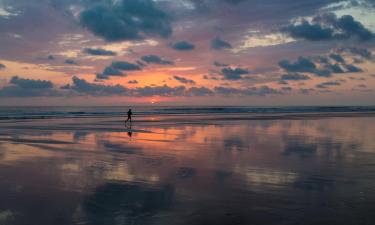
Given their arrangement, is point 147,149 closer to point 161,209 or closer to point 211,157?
point 211,157

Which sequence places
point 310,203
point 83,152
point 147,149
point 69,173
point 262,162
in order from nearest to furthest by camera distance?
point 310,203 < point 69,173 < point 262,162 < point 83,152 < point 147,149

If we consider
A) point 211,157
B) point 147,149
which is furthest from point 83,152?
point 211,157

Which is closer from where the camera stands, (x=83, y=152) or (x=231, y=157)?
(x=231, y=157)

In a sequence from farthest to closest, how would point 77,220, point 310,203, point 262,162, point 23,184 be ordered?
point 262,162 → point 23,184 → point 310,203 → point 77,220

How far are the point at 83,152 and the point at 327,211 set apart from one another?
11.8m

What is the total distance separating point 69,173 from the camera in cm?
1158

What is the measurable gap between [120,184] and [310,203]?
514cm

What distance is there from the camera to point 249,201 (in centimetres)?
838

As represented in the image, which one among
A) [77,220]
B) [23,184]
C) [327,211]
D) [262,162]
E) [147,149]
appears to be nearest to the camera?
[77,220]

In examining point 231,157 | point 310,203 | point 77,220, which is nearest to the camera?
point 77,220

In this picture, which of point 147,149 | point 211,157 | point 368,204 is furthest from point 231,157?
point 368,204

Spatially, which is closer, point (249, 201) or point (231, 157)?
point (249, 201)

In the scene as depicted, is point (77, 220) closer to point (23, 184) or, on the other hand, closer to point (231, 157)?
point (23, 184)

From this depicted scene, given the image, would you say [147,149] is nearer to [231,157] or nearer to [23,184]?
[231,157]
